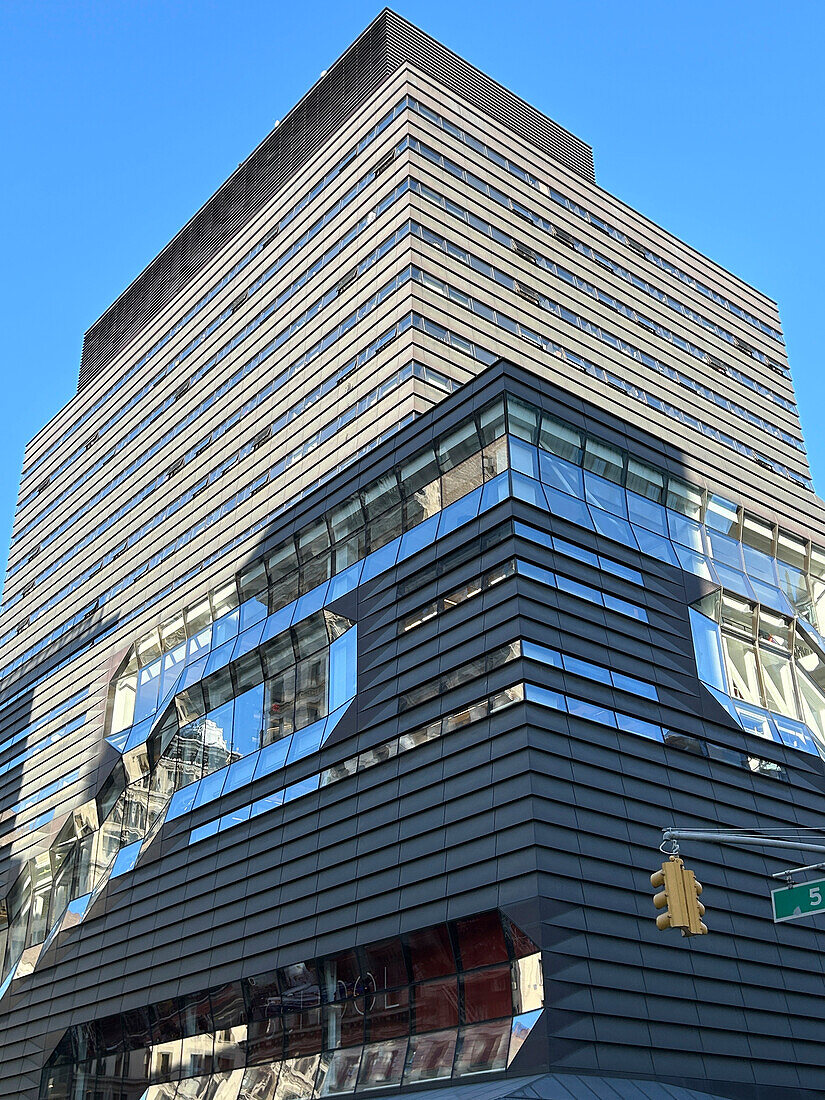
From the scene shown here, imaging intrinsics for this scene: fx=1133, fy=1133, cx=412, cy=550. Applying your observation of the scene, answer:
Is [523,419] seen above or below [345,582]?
above

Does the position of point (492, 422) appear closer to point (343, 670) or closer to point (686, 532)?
point (686, 532)

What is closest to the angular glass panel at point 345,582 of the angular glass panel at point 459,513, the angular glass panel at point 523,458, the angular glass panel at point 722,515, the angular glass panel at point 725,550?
the angular glass panel at point 459,513

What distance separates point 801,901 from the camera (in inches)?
640

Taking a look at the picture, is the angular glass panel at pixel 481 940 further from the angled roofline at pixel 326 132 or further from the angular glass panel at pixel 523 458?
the angled roofline at pixel 326 132

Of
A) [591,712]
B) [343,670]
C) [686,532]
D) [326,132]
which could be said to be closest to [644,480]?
→ [686,532]

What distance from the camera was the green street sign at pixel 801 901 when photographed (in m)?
16.2

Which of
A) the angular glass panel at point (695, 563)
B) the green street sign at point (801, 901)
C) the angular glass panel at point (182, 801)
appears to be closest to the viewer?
the green street sign at point (801, 901)

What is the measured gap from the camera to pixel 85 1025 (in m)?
40.1

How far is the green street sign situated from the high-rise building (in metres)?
7.76

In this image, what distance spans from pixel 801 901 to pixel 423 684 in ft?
48.1

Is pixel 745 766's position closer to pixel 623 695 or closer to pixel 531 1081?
pixel 623 695

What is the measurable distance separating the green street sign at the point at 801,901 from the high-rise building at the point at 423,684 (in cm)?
776

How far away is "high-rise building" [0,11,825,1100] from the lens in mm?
26016

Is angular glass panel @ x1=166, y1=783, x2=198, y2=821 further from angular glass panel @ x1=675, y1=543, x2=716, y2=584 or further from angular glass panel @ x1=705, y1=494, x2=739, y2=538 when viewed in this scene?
angular glass panel @ x1=705, y1=494, x2=739, y2=538
